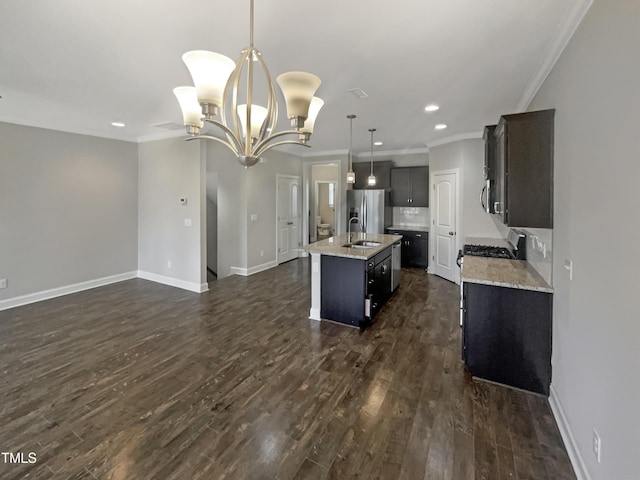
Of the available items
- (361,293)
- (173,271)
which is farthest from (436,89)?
(173,271)

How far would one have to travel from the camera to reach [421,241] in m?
6.77

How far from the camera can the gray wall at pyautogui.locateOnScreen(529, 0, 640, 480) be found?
4.25 feet

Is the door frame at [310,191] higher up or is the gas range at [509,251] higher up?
the door frame at [310,191]

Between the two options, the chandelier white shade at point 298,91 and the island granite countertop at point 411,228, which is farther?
the island granite countertop at point 411,228

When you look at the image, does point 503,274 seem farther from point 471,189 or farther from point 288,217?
point 288,217

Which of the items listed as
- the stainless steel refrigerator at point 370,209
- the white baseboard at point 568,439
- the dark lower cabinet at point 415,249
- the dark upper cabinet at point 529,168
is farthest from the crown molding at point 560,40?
the stainless steel refrigerator at point 370,209

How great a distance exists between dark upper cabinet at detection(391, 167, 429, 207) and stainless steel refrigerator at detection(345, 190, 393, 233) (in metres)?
0.24

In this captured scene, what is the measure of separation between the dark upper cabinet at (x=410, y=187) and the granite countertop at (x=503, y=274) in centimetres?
369

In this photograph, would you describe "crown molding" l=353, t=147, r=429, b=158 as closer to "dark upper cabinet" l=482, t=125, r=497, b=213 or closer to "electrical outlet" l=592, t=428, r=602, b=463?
"dark upper cabinet" l=482, t=125, r=497, b=213

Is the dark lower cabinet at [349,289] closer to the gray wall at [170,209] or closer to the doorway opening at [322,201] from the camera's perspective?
the gray wall at [170,209]

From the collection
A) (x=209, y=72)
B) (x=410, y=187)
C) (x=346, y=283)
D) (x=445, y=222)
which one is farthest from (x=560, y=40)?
(x=410, y=187)

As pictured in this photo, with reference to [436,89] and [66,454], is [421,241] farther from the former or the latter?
[66,454]

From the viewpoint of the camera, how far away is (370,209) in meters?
7.15

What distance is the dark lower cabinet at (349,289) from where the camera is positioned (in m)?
3.73
